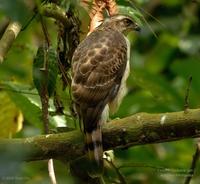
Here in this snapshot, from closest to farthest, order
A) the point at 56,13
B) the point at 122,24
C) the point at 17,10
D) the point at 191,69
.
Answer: the point at 17,10, the point at 56,13, the point at 122,24, the point at 191,69

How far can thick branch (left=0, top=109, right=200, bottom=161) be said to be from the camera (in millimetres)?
3234

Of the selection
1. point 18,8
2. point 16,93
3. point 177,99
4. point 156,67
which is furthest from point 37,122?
point 156,67

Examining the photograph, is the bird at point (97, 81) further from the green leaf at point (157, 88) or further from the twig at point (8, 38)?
the green leaf at point (157, 88)

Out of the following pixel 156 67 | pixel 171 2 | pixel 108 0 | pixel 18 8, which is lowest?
pixel 156 67

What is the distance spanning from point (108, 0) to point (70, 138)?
45.9 inches

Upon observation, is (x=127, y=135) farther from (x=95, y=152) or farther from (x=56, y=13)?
(x=56, y=13)

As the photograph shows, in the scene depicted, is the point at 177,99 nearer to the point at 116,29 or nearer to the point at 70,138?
the point at 116,29

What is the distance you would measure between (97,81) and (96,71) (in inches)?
4.2

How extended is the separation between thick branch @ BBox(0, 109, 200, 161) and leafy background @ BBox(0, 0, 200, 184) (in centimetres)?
16

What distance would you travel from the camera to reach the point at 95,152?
12.2 feet

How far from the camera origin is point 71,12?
435 cm

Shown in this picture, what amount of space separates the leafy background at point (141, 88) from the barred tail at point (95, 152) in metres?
0.16

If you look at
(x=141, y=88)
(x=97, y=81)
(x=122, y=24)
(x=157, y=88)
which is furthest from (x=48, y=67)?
(x=141, y=88)

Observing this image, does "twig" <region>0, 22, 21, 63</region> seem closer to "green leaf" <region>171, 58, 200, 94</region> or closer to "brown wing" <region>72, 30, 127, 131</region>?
"brown wing" <region>72, 30, 127, 131</region>
